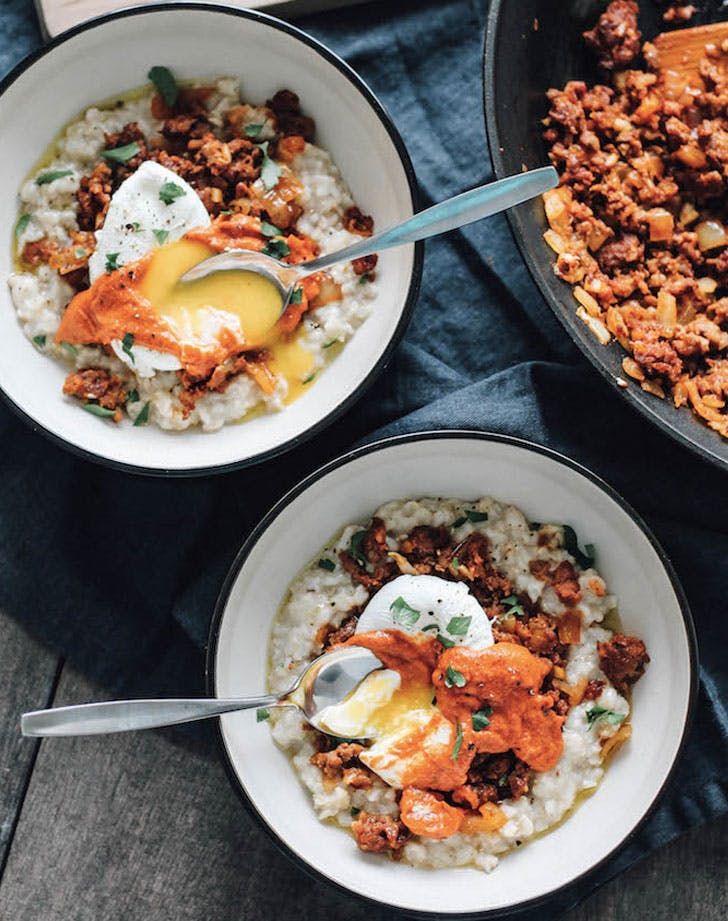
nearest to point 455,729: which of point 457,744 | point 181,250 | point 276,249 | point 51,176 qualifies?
point 457,744

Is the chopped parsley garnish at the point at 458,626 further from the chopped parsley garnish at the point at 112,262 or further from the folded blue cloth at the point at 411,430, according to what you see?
the chopped parsley garnish at the point at 112,262

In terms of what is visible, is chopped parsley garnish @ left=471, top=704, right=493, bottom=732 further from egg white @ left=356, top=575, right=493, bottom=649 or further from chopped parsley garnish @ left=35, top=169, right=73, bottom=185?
chopped parsley garnish @ left=35, top=169, right=73, bottom=185

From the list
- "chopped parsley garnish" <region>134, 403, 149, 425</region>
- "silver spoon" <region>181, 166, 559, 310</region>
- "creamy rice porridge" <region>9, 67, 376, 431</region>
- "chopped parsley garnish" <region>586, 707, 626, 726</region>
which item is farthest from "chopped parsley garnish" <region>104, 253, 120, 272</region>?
"chopped parsley garnish" <region>586, 707, 626, 726</region>


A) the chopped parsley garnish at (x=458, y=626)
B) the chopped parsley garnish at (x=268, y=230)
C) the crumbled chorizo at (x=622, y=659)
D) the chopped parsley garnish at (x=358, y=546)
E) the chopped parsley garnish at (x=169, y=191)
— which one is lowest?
the crumbled chorizo at (x=622, y=659)

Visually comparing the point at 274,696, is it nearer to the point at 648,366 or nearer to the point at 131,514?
the point at 131,514

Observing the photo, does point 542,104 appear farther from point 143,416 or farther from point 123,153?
point 143,416

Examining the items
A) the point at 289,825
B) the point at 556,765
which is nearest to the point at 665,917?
the point at 556,765

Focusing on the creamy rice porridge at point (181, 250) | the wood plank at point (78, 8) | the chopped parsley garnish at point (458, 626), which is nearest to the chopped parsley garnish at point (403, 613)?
the chopped parsley garnish at point (458, 626)
